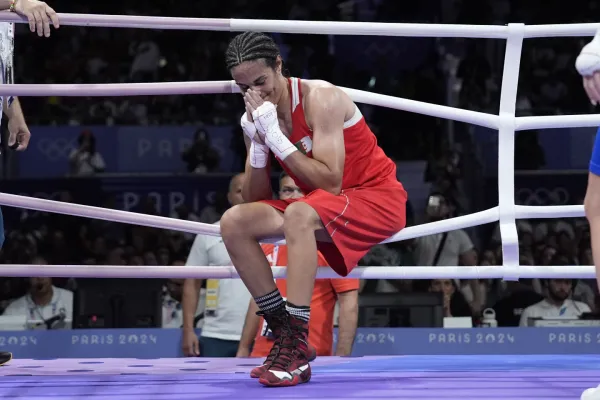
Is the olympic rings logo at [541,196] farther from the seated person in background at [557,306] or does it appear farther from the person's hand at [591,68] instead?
the person's hand at [591,68]

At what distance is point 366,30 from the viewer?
274 cm

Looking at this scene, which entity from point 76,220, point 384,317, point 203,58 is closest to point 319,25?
point 384,317

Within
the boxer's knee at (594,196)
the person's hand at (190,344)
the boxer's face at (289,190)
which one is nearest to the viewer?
the boxer's knee at (594,196)

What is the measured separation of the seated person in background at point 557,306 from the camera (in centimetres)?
552

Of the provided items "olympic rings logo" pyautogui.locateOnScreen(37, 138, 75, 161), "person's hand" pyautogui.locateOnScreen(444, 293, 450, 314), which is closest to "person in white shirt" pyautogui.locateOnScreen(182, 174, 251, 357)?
"person's hand" pyautogui.locateOnScreen(444, 293, 450, 314)

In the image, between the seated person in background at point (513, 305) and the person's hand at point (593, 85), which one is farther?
the seated person in background at point (513, 305)

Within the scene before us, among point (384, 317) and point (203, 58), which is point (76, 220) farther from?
point (384, 317)

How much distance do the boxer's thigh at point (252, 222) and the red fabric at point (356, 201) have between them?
0.19ft

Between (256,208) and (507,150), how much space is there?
30.0 inches

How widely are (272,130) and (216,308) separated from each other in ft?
7.17

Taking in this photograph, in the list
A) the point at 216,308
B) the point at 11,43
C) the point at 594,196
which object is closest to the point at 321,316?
the point at 216,308

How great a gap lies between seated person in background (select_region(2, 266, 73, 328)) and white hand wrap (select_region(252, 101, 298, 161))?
314cm

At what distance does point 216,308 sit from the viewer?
455cm

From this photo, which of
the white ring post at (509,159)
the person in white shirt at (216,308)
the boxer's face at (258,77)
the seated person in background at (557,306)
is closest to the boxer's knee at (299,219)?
the boxer's face at (258,77)
